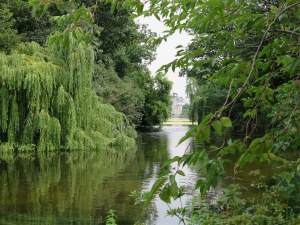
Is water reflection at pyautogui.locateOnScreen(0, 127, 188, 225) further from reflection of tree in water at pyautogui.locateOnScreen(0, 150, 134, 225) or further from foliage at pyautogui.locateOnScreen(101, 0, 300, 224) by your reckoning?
foliage at pyautogui.locateOnScreen(101, 0, 300, 224)

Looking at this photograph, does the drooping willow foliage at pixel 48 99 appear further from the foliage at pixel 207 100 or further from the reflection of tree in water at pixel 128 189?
the foliage at pixel 207 100

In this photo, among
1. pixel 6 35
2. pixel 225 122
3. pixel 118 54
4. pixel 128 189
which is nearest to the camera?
pixel 225 122

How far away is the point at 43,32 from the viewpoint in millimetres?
19438

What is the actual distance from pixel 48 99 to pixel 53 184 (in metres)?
5.78

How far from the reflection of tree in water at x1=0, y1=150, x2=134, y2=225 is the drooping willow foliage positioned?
0.72 m

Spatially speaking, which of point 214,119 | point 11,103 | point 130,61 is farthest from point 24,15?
point 214,119

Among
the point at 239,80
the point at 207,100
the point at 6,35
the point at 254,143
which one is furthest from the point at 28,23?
the point at 254,143

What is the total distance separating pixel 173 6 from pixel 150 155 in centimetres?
1306

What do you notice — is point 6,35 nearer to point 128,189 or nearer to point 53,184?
point 53,184

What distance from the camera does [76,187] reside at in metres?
9.16

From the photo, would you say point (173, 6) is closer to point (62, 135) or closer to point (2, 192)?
point (2, 192)

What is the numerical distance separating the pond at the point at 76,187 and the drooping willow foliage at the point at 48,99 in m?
0.73

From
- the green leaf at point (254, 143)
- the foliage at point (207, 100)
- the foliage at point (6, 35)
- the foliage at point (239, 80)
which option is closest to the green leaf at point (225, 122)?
the foliage at point (239, 80)

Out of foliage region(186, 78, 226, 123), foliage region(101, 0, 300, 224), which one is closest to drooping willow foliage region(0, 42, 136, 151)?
foliage region(186, 78, 226, 123)
